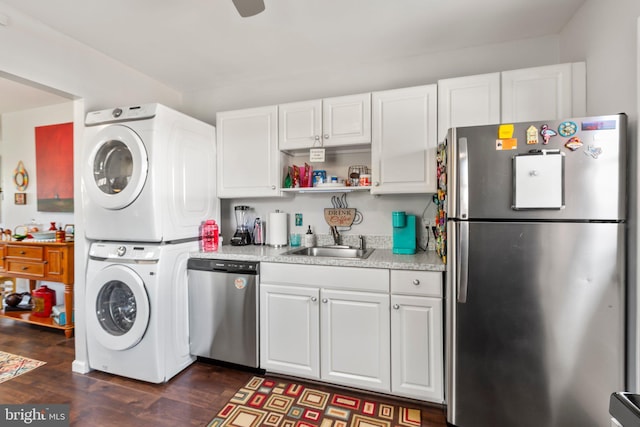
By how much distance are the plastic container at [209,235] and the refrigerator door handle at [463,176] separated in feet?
6.26

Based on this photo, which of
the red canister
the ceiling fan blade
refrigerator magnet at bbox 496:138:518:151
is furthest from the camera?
the red canister

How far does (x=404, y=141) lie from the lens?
2229 millimetres

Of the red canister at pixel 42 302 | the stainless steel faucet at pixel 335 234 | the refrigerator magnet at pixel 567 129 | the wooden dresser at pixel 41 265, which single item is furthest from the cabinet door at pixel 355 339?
the red canister at pixel 42 302

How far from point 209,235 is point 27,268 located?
2202 mm

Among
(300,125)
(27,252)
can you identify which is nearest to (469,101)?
(300,125)

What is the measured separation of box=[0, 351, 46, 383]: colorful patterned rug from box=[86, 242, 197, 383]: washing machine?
0.54 meters

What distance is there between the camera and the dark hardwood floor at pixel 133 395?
5.91 ft

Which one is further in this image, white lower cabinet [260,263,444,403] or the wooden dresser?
the wooden dresser

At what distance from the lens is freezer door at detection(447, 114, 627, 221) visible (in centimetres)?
143

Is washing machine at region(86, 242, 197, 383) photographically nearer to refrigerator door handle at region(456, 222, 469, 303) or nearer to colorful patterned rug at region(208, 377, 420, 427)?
colorful patterned rug at region(208, 377, 420, 427)

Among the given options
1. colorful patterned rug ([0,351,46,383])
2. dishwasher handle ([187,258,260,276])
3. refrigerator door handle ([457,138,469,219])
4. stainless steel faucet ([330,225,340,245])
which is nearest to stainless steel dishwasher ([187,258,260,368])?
dishwasher handle ([187,258,260,276])

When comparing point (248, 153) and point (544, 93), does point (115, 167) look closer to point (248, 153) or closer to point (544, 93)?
point (248, 153)

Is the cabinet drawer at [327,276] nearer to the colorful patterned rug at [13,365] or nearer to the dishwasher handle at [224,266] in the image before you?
the dishwasher handle at [224,266]

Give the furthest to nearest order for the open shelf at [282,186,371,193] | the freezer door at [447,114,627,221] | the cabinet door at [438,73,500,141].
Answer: the open shelf at [282,186,371,193], the cabinet door at [438,73,500,141], the freezer door at [447,114,627,221]
